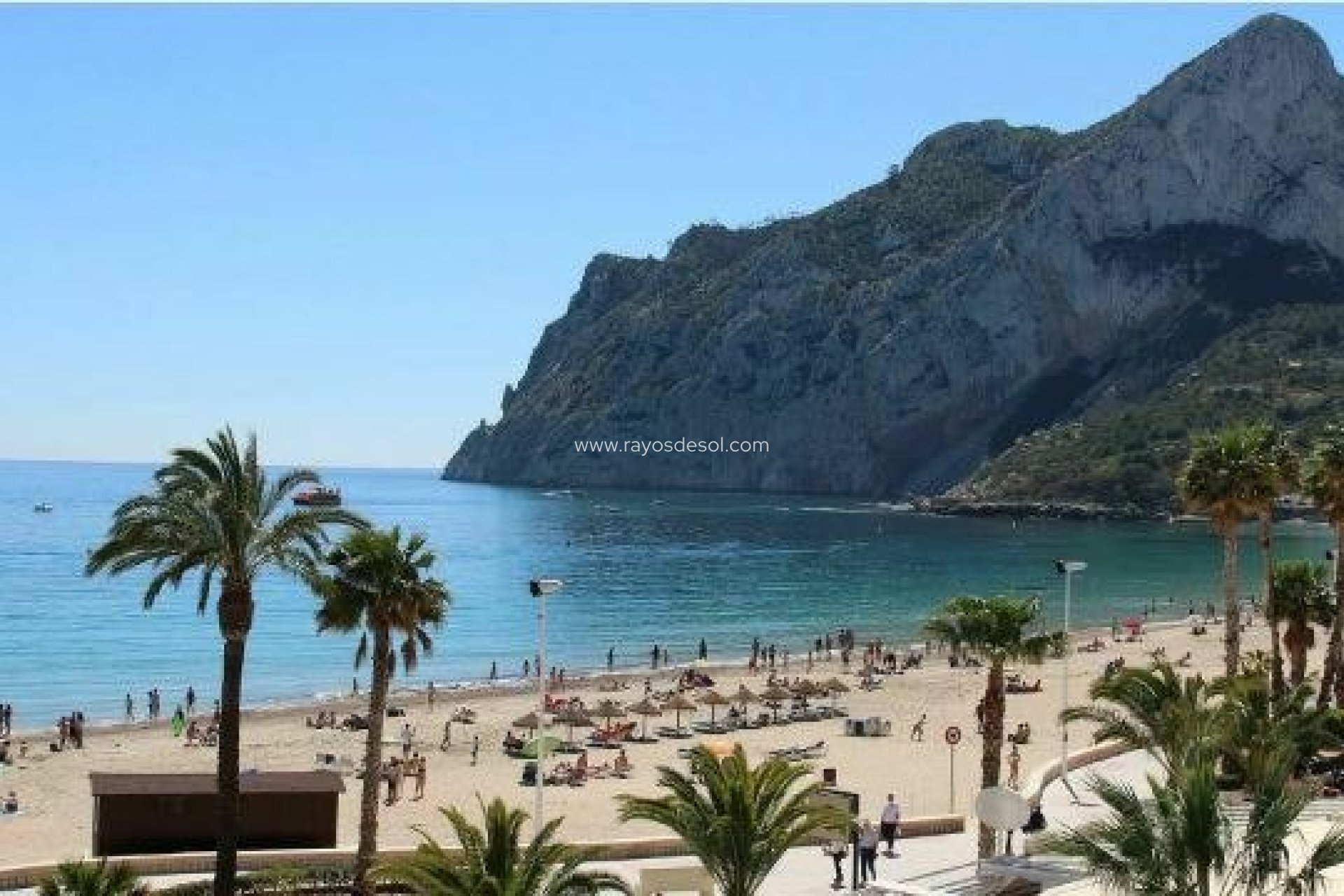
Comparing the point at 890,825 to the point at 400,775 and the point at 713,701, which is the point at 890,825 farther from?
the point at 713,701

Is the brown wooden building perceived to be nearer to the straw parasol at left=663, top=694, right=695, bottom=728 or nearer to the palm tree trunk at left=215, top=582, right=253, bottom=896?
the palm tree trunk at left=215, top=582, right=253, bottom=896

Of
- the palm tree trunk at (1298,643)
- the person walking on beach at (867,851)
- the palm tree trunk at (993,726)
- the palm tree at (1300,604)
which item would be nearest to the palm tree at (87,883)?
the person walking on beach at (867,851)

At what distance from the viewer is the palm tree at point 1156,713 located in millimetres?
18966

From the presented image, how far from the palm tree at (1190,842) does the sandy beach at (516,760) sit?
56.7 feet

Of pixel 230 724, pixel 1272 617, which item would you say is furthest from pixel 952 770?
pixel 230 724

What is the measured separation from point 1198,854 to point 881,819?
43.6 feet

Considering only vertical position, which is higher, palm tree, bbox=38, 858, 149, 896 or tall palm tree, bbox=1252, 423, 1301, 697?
tall palm tree, bbox=1252, 423, 1301, 697

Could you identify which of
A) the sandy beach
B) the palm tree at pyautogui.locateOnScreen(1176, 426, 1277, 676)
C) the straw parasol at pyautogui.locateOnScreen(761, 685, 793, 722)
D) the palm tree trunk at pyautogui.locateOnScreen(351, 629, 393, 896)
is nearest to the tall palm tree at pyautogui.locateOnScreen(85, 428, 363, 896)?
the palm tree trunk at pyautogui.locateOnScreen(351, 629, 393, 896)

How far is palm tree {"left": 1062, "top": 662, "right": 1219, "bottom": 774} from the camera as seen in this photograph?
19.0 metres

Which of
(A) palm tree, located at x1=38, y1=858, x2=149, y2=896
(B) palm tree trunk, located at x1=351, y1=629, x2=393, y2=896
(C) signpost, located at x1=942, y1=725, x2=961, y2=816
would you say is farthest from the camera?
(C) signpost, located at x1=942, y1=725, x2=961, y2=816

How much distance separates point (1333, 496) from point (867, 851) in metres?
17.9

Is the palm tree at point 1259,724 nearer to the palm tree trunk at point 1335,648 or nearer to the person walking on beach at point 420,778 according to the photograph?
the palm tree trunk at point 1335,648

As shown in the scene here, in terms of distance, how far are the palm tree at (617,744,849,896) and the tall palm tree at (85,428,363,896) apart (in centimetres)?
609

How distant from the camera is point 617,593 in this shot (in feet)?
313
